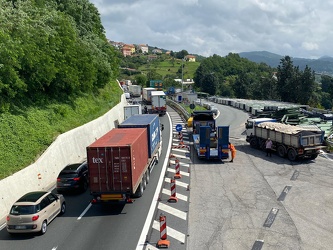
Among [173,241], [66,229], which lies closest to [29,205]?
[66,229]

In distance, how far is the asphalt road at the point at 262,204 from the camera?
13383 mm

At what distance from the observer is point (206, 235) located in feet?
45.4

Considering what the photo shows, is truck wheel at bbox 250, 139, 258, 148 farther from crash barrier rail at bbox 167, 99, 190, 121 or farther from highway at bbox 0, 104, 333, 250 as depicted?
crash barrier rail at bbox 167, 99, 190, 121

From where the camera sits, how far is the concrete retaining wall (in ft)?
56.1

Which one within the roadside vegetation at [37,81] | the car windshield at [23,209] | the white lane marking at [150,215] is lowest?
the white lane marking at [150,215]

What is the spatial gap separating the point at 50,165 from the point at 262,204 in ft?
43.1

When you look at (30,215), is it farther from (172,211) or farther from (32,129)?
(32,129)

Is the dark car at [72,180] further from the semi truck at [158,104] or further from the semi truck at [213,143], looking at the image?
the semi truck at [158,104]

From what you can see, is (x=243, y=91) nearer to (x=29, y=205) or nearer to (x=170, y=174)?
(x=170, y=174)

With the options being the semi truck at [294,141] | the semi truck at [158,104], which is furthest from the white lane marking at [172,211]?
the semi truck at [158,104]

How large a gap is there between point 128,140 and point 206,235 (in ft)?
20.2

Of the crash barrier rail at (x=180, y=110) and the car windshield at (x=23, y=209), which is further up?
the crash barrier rail at (x=180, y=110)

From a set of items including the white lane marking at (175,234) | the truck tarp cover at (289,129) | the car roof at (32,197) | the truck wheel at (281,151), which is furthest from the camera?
the truck wheel at (281,151)

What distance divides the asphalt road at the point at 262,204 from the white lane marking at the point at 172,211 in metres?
0.38
